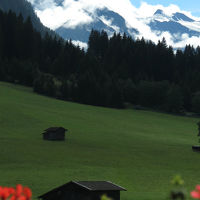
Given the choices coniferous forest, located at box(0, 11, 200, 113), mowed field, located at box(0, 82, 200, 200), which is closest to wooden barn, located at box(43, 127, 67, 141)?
mowed field, located at box(0, 82, 200, 200)

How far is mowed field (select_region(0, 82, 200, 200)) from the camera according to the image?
52094 millimetres

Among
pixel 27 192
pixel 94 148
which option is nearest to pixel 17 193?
pixel 27 192

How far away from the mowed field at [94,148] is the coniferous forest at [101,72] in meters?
14.0

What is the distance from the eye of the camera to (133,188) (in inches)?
1912

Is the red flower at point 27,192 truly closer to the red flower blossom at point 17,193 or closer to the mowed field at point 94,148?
the red flower blossom at point 17,193

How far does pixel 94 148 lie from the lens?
240 feet

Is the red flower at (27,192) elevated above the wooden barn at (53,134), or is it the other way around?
the wooden barn at (53,134)

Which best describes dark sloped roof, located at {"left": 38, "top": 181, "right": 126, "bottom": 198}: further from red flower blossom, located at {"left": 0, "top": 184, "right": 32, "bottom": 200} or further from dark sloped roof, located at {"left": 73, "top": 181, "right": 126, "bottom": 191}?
red flower blossom, located at {"left": 0, "top": 184, "right": 32, "bottom": 200}

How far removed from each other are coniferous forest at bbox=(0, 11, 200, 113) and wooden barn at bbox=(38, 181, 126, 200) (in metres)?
108

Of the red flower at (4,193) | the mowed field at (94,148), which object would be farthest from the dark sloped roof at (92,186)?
the red flower at (4,193)

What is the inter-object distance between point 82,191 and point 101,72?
13263 cm

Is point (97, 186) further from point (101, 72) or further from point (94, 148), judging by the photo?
point (101, 72)

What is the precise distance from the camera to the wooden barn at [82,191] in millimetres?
32250

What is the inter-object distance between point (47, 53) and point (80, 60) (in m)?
20.0
